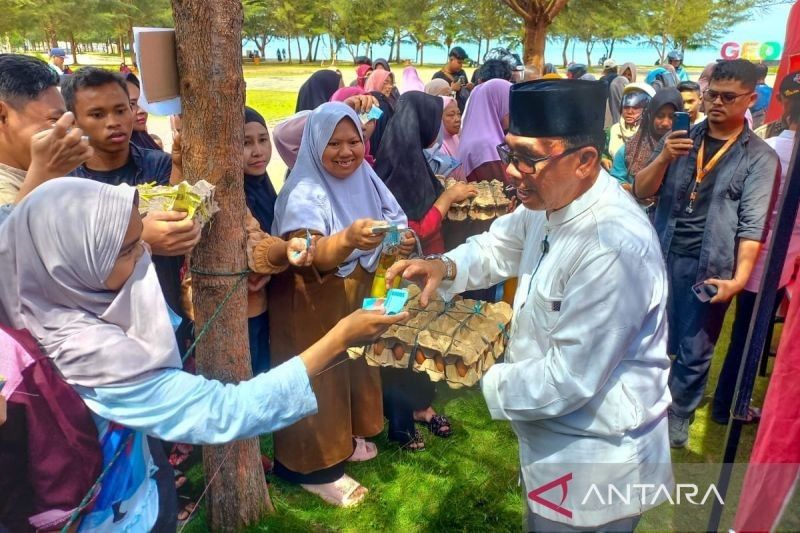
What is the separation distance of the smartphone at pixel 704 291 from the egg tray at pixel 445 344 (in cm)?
147

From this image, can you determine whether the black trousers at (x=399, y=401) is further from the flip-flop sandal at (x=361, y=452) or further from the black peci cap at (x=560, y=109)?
the black peci cap at (x=560, y=109)

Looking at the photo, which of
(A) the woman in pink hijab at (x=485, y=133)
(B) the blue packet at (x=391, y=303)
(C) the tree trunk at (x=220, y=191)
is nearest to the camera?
(B) the blue packet at (x=391, y=303)

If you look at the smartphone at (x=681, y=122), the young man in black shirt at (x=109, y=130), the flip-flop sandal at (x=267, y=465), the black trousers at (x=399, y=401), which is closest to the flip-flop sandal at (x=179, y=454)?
the flip-flop sandal at (x=267, y=465)

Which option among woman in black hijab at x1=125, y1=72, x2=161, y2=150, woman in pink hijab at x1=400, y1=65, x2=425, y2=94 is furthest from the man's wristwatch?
woman in pink hijab at x1=400, y1=65, x2=425, y2=94

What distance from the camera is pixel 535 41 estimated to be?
1345cm

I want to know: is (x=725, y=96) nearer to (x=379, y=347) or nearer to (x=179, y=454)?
(x=379, y=347)

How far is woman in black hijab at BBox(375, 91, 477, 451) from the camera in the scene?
12.0 feet

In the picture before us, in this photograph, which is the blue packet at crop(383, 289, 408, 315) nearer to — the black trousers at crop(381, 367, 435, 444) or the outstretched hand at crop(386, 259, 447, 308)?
the outstretched hand at crop(386, 259, 447, 308)

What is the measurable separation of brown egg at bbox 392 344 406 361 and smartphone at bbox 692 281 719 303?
6.51 ft

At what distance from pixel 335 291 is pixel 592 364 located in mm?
1606

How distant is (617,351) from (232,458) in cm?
189

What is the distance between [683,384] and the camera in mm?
3590

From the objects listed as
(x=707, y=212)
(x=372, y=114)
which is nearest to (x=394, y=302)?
(x=707, y=212)

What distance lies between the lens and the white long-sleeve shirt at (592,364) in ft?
5.48
